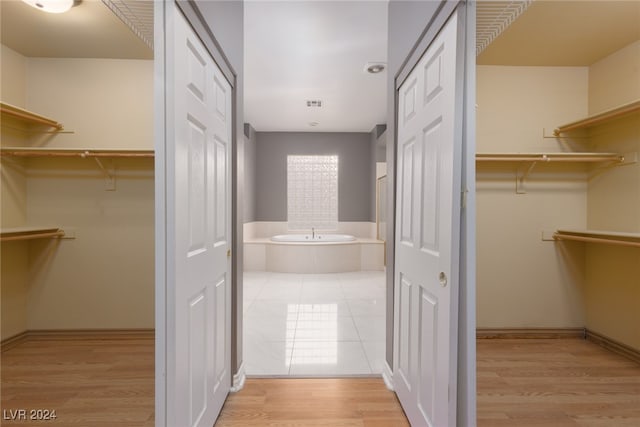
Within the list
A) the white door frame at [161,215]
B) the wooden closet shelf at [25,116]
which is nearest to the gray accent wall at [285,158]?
the wooden closet shelf at [25,116]

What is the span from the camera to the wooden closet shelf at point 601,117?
2.08m

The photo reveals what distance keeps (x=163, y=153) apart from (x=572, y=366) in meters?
2.90

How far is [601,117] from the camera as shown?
7.29 feet

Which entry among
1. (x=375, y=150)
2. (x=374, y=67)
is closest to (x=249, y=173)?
(x=375, y=150)

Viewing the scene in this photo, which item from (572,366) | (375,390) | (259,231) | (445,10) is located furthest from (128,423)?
(259,231)

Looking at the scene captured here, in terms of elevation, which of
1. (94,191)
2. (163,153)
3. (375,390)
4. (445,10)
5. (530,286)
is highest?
(445,10)

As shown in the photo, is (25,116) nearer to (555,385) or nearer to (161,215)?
(161,215)

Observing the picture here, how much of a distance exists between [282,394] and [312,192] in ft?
17.6

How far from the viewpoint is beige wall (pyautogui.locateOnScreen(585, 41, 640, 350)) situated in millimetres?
2289

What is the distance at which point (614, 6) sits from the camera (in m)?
2.04

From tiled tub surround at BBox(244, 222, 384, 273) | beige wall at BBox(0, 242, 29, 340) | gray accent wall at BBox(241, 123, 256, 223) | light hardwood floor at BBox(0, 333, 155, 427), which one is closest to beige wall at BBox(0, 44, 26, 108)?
beige wall at BBox(0, 242, 29, 340)

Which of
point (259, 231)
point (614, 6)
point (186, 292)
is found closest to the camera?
point (186, 292)

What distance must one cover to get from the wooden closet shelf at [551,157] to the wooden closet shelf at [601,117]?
0.23 meters

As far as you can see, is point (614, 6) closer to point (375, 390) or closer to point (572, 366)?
point (572, 366)
